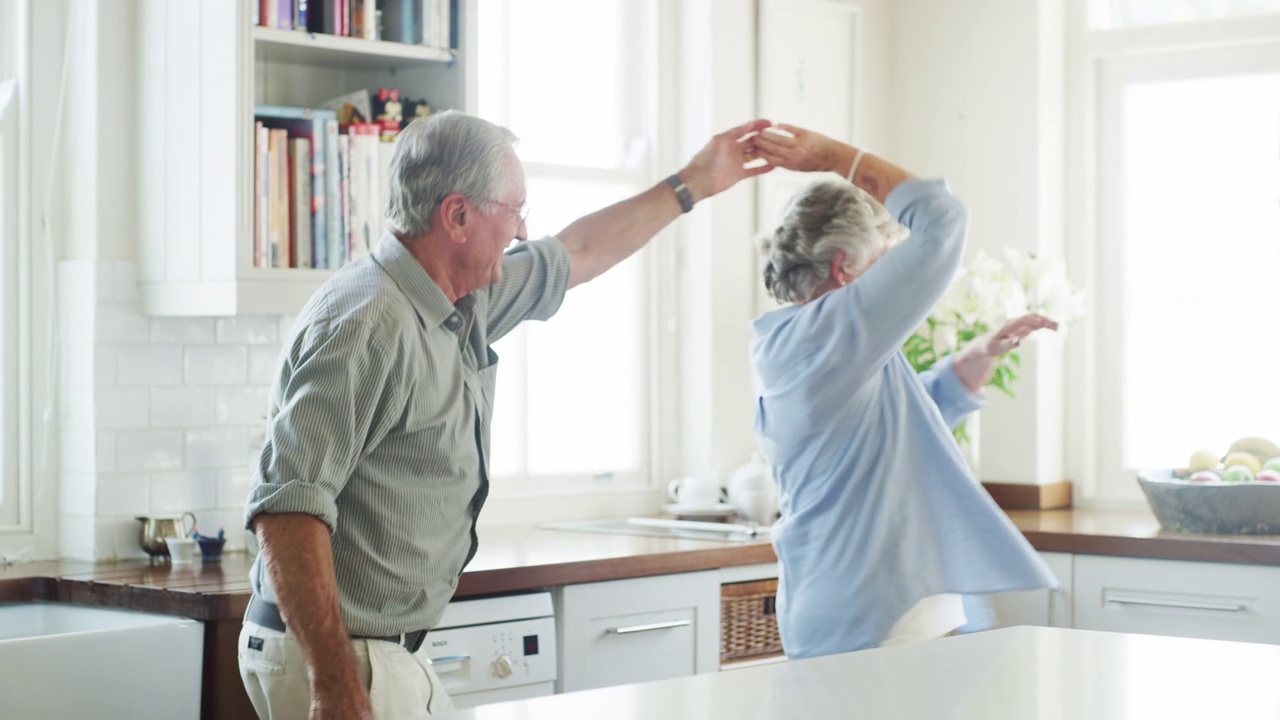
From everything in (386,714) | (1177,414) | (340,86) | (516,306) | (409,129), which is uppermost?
(340,86)

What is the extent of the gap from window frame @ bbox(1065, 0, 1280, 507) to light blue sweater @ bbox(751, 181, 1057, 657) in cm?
205

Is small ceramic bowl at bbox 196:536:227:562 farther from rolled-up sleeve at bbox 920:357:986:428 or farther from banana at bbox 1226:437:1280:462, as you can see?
banana at bbox 1226:437:1280:462

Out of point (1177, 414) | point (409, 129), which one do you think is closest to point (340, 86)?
point (409, 129)

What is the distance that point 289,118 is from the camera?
3.17 m

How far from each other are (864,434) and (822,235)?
1.13 ft

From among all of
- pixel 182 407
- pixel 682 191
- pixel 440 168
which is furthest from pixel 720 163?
pixel 182 407

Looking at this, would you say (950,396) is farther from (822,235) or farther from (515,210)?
(515,210)

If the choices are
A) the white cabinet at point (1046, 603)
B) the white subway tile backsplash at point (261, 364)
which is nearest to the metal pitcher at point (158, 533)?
the white subway tile backsplash at point (261, 364)

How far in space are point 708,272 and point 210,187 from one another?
1.56m

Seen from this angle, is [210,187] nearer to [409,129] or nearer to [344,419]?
[409,129]

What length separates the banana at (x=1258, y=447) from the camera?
3.92 metres

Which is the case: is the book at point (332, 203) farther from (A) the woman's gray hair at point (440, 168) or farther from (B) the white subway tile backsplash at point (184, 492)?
(A) the woman's gray hair at point (440, 168)

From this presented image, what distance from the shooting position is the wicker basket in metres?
3.41

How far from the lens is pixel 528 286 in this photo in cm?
243
